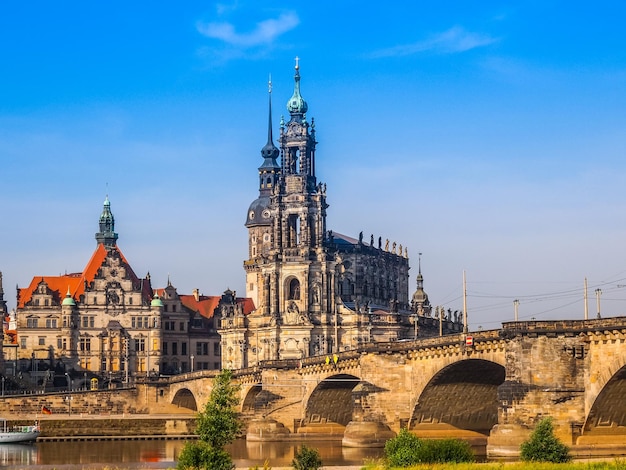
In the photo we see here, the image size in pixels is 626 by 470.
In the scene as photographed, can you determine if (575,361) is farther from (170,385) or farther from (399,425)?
(170,385)

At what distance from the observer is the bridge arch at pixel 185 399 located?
167625mm

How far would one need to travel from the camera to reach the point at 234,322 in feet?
602

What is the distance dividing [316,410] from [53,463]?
34.5 m

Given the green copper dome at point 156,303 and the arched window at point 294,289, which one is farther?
the green copper dome at point 156,303

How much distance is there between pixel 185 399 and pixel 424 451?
317 feet

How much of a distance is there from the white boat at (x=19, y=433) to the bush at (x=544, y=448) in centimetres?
6109

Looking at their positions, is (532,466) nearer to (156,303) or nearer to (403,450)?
(403,450)

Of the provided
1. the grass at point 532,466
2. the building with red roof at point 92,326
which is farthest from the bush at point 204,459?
the building with red roof at point 92,326

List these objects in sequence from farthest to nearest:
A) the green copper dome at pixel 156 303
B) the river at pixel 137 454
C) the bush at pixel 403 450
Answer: the green copper dome at pixel 156 303 < the river at pixel 137 454 < the bush at pixel 403 450

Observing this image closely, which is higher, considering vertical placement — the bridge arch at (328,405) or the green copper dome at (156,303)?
the green copper dome at (156,303)

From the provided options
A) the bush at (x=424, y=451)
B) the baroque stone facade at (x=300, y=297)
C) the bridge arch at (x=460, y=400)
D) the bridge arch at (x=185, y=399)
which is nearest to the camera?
the bush at (x=424, y=451)

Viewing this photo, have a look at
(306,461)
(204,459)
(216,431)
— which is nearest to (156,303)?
(216,431)

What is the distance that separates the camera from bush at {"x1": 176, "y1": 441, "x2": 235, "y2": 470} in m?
69.9

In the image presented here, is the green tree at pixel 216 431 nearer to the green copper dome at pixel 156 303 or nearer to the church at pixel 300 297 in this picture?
the church at pixel 300 297
